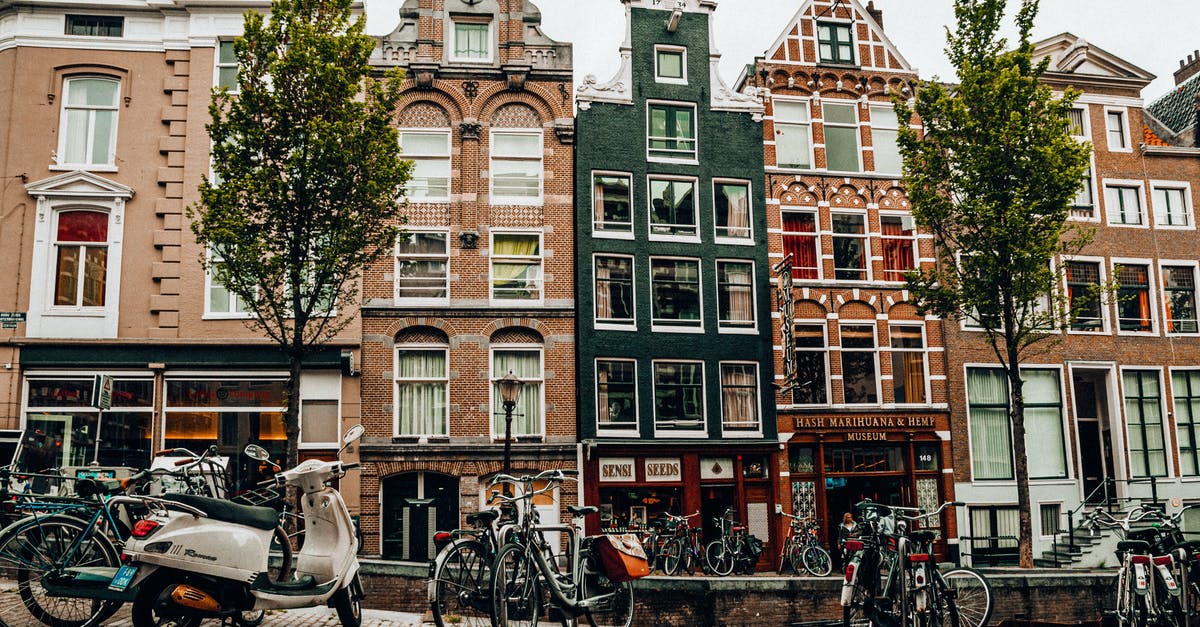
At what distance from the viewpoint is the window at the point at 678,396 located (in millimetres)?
24984

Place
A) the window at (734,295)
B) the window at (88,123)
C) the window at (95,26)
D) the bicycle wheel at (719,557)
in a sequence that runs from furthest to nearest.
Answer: the window at (734,295) < the window at (95,26) < the bicycle wheel at (719,557) < the window at (88,123)

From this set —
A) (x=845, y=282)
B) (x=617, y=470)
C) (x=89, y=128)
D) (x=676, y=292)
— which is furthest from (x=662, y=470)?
(x=89, y=128)

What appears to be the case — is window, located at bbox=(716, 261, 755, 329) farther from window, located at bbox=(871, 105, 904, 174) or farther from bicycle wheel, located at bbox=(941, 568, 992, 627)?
bicycle wheel, located at bbox=(941, 568, 992, 627)

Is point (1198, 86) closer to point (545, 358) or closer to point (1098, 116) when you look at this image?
point (1098, 116)

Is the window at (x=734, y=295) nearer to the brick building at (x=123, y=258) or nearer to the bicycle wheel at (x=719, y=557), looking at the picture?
the bicycle wheel at (x=719, y=557)

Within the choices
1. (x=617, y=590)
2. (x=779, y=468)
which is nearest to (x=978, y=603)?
(x=617, y=590)

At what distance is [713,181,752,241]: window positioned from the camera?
26359mm

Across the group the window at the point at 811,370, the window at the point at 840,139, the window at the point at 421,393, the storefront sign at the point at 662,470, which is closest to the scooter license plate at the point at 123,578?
the window at the point at 421,393

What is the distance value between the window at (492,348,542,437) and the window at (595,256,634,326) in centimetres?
207

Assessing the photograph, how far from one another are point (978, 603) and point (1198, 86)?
2784 cm

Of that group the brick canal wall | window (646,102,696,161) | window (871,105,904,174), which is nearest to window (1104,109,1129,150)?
window (871,105,904,174)

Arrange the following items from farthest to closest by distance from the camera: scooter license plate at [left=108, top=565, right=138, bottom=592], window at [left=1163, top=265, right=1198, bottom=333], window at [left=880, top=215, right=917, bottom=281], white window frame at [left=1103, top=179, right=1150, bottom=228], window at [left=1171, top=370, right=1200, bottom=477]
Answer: window at [left=1163, top=265, right=1198, bottom=333]
white window frame at [left=1103, top=179, right=1150, bottom=228]
window at [left=1171, top=370, right=1200, bottom=477]
window at [left=880, top=215, right=917, bottom=281]
scooter license plate at [left=108, top=565, right=138, bottom=592]

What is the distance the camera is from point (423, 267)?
961 inches

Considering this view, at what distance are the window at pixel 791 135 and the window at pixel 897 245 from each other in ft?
9.35
